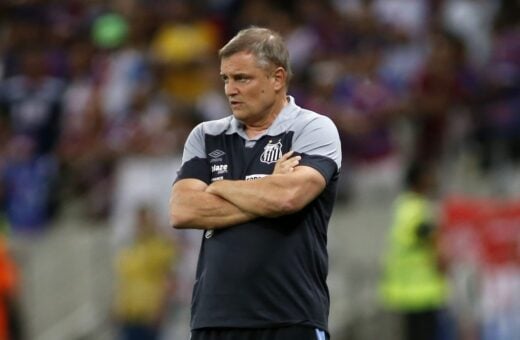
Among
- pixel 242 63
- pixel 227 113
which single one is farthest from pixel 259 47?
pixel 227 113

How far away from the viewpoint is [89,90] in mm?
16016

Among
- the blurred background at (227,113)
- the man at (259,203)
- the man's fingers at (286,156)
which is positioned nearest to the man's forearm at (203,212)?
the man at (259,203)

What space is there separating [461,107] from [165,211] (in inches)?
122

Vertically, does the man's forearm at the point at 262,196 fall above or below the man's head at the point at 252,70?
below

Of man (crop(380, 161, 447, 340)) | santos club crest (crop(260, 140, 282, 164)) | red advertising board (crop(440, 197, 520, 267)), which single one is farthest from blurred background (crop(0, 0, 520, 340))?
santos club crest (crop(260, 140, 282, 164))

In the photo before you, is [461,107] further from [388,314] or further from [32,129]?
[32,129]

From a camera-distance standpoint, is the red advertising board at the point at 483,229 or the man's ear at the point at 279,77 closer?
the man's ear at the point at 279,77

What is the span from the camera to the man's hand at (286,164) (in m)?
6.25

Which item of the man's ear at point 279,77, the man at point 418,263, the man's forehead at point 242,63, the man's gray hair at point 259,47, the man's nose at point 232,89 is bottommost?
the man at point 418,263

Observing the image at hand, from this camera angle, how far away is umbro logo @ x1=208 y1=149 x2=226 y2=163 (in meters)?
6.46

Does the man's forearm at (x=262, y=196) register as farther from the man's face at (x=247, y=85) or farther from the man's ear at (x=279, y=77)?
the man's ear at (x=279, y=77)

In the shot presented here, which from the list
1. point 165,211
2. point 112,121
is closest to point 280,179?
point 165,211

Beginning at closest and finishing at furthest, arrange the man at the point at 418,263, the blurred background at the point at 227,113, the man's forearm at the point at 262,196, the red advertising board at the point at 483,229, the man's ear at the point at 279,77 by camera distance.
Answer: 1. the man's forearm at the point at 262,196
2. the man's ear at the point at 279,77
3. the man at the point at 418,263
4. the red advertising board at the point at 483,229
5. the blurred background at the point at 227,113


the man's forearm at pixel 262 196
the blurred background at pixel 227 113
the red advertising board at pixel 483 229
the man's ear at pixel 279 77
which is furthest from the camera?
the blurred background at pixel 227 113
